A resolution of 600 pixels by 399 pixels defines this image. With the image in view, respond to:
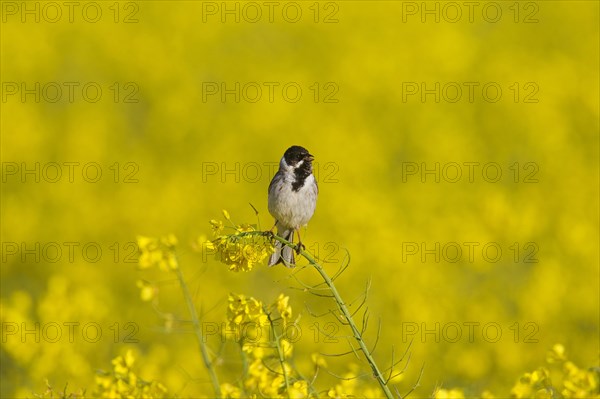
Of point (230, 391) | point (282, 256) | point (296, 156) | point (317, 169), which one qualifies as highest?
point (296, 156)

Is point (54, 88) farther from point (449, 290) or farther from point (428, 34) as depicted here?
point (449, 290)

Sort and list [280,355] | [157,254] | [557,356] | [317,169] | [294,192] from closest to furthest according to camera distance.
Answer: [280,355]
[157,254]
[557,356]
[294,192]
[317,169]

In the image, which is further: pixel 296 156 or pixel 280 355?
pixel 296 156

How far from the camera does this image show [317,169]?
40.8 feet

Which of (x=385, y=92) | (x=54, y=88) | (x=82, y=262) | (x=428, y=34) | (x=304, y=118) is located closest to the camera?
(x=82, y=262)

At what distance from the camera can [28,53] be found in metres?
16.8

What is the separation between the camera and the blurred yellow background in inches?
288

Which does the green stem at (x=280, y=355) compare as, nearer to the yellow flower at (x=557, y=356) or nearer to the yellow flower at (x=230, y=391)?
the yellow flower at (x=230, y=391)

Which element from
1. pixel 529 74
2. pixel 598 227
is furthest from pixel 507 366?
pixel 529 74

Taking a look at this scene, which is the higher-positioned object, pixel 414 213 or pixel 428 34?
pixel 428 34

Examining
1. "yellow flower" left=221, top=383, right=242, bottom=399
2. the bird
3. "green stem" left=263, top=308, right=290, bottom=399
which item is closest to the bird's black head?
the bird

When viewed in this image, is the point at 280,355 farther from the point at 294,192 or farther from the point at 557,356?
the point at 294,192

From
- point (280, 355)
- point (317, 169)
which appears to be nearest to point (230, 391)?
point (280, 355)

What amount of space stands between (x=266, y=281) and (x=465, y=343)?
2.32 meters
